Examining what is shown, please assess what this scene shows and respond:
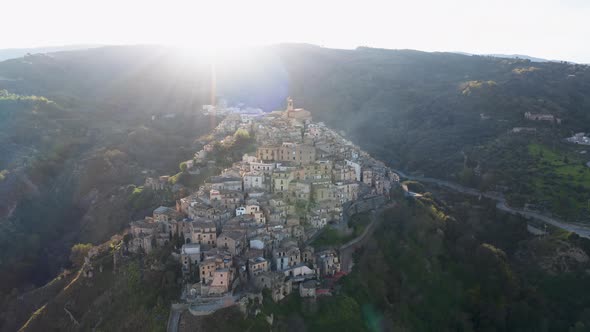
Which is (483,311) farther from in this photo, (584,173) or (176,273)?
(584,173)

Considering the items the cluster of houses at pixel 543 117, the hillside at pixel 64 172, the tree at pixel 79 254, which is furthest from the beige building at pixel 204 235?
the cluster of houses at pixel 543 117

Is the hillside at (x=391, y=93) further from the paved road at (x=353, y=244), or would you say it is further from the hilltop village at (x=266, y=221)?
the hilltop village at (x=266, y=221)

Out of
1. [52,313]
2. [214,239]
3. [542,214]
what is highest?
[214,239]

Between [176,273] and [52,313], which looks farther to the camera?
[52,313]

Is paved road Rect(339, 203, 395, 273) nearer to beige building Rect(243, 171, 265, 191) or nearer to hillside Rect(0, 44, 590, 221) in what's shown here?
beige building Rect(243, 171, 265, 191)

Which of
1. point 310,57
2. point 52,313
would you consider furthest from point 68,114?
point 310,57

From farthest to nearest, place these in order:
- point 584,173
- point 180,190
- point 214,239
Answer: point 584,173 → point 180,190 → point 214,239

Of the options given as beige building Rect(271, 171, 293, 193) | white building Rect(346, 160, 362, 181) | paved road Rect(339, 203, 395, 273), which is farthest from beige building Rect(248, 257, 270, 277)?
white building Rect(346, 160, 362, 181)

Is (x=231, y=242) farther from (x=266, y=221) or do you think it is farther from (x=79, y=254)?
(x=79, y=254)
